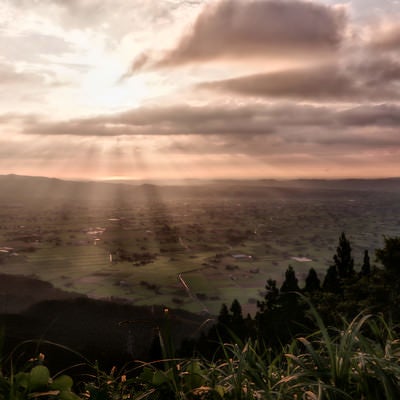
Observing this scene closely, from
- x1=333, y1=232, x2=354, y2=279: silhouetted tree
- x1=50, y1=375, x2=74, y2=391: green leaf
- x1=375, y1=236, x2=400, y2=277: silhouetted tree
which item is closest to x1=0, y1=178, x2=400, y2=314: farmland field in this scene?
x1=333, y1=232, x2=354, y2=279: silhouetted tree

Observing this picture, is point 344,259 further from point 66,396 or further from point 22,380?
point 22,380

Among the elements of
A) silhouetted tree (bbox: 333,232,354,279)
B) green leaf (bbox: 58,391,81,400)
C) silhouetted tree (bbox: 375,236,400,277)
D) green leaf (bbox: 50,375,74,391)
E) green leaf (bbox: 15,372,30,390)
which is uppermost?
green leaf (bbox: 15,372,30,390)

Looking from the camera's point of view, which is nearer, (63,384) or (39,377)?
(39,377)

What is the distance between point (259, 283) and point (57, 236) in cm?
10379

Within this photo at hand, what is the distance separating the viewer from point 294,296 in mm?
31906

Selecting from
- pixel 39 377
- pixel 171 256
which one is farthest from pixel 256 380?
pixel 171 256

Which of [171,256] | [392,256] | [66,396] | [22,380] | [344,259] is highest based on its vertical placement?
[22,380]

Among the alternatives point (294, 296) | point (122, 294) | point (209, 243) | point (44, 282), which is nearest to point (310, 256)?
point (209, 243)

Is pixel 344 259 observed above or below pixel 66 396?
below

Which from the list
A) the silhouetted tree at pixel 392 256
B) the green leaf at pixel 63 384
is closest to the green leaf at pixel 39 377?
the green leaf at pixel 63 384

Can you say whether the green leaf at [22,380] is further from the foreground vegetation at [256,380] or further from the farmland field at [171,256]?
the farmland field at [171,256]

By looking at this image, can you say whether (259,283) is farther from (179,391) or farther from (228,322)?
(179,391)

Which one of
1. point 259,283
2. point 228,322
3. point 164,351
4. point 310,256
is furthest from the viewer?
point 310,256

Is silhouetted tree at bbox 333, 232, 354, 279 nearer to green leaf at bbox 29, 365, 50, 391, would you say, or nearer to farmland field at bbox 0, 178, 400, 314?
farmland field at bbox 0, 178, 400, 314
